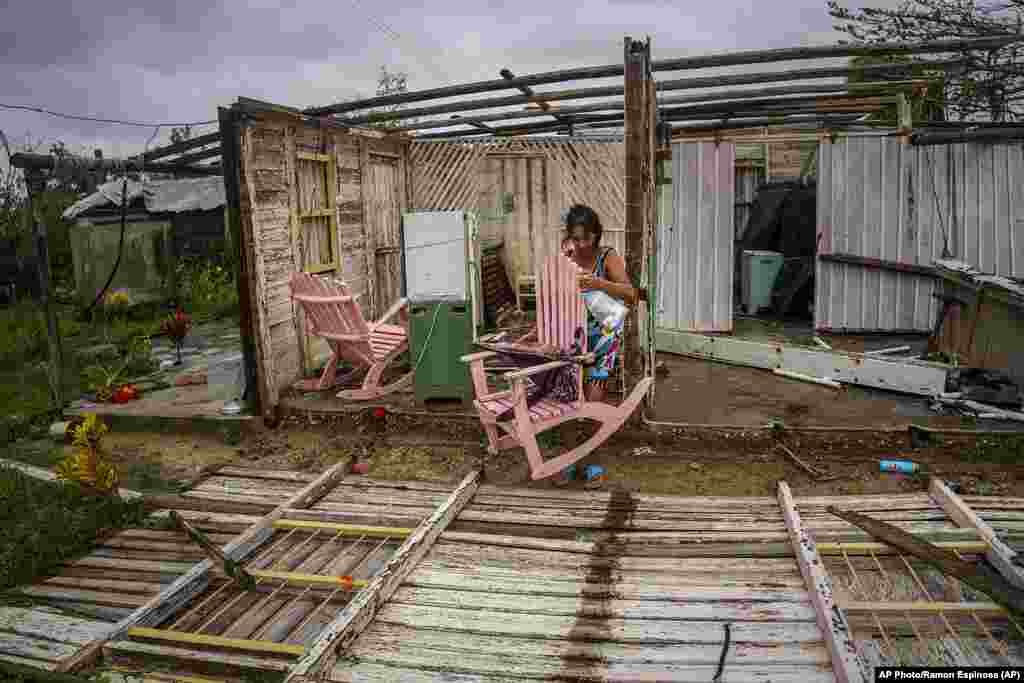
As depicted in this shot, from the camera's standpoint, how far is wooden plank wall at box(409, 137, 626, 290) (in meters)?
9.37

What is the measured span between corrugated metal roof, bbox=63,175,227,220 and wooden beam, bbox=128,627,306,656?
11.8 metres

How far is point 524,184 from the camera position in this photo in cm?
988

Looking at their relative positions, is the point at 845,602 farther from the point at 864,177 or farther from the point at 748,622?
the point at 864,177

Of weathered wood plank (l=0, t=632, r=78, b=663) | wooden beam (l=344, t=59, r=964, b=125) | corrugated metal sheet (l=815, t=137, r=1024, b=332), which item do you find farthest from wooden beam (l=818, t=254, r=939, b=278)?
weathered wood plank (l=0, t=632, r=78, b=663)

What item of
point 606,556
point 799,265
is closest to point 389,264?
point 799,265

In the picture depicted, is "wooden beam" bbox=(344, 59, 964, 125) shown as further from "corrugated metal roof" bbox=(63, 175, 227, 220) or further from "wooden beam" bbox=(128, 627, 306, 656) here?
"corrugated metal roof" bbox=(63, 175, 227, 220)

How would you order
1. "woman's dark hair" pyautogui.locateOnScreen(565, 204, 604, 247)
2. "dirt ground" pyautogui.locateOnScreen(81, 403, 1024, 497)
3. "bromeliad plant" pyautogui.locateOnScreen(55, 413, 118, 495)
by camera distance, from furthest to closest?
"woman's dark hair" pyautogui.locateOnScreen(565, 204, 604, 247)
"dirt ground" pyautogui.locateOnScreen(81, 403, 1024, 497)
"bromeliad plant" pyautogui.locateOnScreen(55, 413, 118, 495)

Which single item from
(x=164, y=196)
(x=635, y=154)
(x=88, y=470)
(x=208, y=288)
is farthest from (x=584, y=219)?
(x=164, y=196)

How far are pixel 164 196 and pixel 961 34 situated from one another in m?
12.8

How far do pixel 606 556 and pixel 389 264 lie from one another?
5757mm

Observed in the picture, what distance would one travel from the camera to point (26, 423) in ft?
19.2

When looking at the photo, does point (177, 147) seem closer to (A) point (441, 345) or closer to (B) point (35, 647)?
(A) point (441, 345)

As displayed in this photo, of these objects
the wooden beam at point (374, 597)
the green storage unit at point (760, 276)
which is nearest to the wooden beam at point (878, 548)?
the wooden beam at point (374, 597)

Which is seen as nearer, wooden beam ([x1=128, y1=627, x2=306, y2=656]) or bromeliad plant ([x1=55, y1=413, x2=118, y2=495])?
wooden beam ([x1=128, y1=627, x2=306, y2=656])
